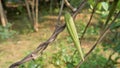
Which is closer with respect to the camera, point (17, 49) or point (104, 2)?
point (104, 2)

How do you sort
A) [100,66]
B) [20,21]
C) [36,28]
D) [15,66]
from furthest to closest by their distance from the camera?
[20,21] < [36,28] < [100,66] < [15,66]

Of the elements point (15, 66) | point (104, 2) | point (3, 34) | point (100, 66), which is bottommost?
point (100, 66)

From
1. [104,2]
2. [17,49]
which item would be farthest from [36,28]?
[104,2]

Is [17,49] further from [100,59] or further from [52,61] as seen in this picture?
[100,59]

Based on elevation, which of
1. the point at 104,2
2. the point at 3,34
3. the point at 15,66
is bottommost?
the point at 3,34

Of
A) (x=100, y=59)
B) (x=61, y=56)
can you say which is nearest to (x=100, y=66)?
(x=100, y=59)

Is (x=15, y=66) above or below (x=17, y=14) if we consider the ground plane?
above

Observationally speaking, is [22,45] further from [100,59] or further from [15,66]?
[15,66]

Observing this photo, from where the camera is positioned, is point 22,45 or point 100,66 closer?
point 100,66

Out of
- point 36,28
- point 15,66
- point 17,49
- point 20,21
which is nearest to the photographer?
point 15,66
